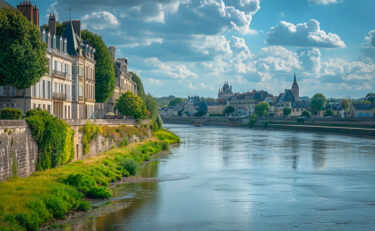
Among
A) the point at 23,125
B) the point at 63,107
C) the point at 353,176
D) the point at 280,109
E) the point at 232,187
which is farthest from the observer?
the point at 280,109

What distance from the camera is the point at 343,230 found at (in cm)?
1991

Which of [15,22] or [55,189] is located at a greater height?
[15,22]

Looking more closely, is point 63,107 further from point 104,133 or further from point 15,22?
point 15,22

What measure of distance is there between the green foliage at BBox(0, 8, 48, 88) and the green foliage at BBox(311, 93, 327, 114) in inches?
6116

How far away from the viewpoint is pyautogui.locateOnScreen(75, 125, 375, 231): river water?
20.8 meters

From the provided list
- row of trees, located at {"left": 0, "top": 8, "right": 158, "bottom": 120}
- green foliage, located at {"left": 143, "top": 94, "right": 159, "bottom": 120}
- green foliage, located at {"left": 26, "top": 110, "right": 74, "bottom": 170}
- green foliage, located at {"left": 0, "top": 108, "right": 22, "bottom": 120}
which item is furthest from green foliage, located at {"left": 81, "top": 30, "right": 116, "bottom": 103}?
green foliage, located at {"left": 0, "top": 108, "right": 22, "bottom": 120}


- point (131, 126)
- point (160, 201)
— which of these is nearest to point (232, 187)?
point (160, 201)

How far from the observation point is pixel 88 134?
3803cm

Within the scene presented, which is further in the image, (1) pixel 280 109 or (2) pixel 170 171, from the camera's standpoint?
(1) pixel 280 109

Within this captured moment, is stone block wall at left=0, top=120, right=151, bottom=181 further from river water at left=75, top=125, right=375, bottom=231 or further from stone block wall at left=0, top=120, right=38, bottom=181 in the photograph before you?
river water at left=75, top=125, right=375, bottom=231

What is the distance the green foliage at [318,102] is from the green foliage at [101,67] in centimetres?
12859

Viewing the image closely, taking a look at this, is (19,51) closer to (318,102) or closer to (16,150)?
(16,150)

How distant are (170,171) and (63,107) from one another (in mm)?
16283

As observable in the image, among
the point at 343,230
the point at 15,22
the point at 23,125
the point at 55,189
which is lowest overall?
the point at 343,230
